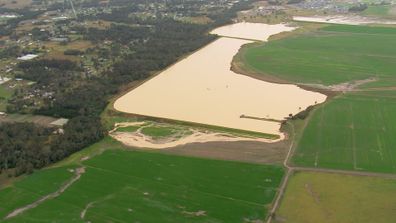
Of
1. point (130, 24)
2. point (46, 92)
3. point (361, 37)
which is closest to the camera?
point (46, 92)

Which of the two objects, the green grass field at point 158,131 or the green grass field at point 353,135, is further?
the green grass field at point 158,131

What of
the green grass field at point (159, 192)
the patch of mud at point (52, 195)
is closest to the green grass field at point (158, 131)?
the green grass field at point (159, 192)

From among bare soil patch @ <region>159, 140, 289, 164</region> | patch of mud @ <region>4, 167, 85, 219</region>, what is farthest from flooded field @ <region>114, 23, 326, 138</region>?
patch of mud @ <region>4, 167, 85, 219</region>

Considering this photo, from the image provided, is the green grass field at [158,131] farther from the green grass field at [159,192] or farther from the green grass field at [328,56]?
the green grass field at [328,56]

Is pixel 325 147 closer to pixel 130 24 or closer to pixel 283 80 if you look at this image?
pixel 283 80

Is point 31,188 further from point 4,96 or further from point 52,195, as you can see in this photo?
point 4,96

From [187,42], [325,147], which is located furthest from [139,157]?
[187,42]
